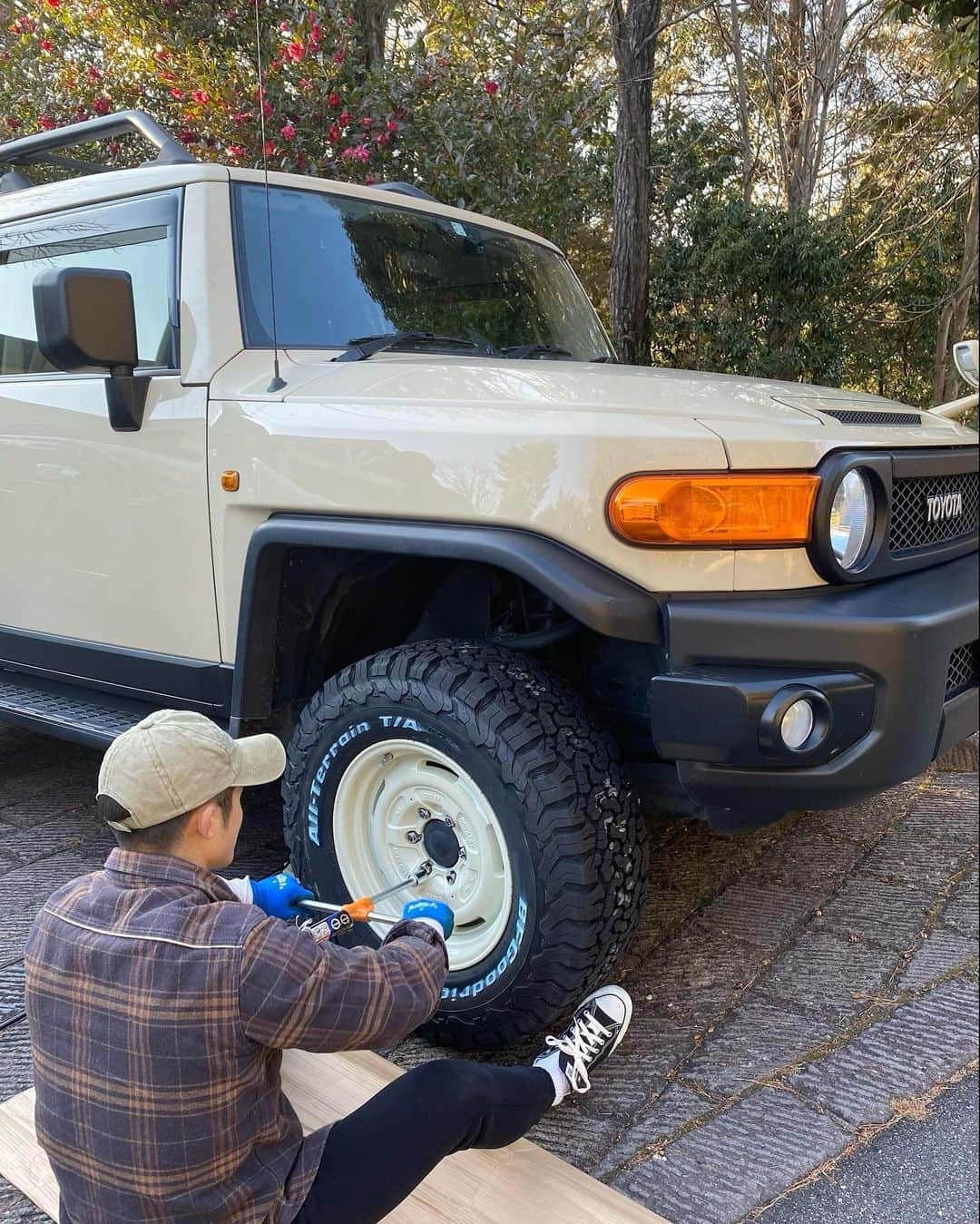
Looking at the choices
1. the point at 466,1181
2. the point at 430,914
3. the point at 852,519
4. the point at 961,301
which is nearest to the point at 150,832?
the point at 430,914

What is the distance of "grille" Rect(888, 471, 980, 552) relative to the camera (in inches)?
85.8

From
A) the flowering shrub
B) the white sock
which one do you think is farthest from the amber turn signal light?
the flowering shrub

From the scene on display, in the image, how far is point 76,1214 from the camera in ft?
4.63

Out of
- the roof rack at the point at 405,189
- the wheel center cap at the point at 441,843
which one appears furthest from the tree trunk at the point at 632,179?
the wheel center cap at the point at 441,843

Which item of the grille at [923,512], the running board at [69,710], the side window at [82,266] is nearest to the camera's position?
the grille at [923,512]

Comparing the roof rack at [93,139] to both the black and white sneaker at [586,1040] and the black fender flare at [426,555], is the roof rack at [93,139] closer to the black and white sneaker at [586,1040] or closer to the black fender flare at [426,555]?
the black fender flare at [426,555]

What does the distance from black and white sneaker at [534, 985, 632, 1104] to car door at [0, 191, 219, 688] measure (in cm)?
134

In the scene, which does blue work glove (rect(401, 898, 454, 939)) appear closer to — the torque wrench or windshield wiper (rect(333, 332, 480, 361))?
the torque wrench

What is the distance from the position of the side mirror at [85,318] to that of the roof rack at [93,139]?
2.60ft

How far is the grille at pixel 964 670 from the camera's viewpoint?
2.12m

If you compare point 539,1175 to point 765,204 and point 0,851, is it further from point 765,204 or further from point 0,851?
point 765,204

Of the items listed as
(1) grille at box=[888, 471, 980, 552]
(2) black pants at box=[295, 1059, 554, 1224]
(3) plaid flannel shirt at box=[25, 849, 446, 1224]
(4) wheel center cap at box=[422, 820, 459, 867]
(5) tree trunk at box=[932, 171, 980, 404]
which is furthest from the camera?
(5) tree trunk at box=[932, 171, 980, 404]

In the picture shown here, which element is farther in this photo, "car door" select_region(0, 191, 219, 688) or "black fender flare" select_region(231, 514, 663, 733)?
"car door" select_region(0, 191, 219, 688)

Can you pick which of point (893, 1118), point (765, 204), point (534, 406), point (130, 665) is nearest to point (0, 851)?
point (130, 665)
